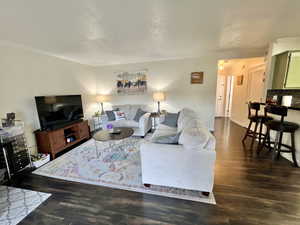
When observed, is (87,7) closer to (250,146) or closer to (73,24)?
(73,24)

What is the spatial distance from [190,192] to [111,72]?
4501mm

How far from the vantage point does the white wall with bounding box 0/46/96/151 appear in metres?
2.51

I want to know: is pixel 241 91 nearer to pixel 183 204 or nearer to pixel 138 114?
pixel 138 114

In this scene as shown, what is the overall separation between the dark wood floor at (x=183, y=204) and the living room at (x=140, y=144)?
1 centimetres

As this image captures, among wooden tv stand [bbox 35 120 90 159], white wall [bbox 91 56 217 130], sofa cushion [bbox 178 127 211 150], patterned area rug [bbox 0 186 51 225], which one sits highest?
white wall [bbox 91 56 217 130]

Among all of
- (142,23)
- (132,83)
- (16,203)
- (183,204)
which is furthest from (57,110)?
(183,204)

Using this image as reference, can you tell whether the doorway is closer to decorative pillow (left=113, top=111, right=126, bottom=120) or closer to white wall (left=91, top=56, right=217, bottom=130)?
white wall (left=91, top=56, right=217, bottom=130)

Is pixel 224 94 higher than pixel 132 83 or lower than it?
lower

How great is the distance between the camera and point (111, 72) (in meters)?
4.97

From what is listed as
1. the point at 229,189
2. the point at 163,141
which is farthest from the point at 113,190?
the point at 229,189

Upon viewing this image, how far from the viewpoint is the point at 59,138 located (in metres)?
3.09

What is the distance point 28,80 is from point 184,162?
3499 mm

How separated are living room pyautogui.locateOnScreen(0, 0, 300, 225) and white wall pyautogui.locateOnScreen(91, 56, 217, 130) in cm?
65

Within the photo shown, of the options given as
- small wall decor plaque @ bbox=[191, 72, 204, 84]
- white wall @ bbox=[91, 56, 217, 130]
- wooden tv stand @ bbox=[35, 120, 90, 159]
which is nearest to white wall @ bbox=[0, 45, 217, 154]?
white wall @ bbox=[91, 56, 217, 130]
